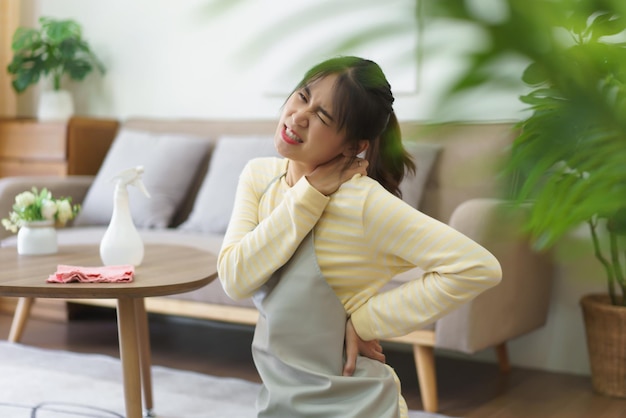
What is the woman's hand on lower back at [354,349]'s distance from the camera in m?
1.31

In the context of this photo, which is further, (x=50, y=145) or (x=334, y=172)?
(x=50, y=145)

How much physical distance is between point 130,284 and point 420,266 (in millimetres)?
729

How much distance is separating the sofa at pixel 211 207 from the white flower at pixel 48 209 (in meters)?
0.61

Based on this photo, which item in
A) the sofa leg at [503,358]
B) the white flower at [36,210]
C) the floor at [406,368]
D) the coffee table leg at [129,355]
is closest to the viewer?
the coffee table leg at [129,355]

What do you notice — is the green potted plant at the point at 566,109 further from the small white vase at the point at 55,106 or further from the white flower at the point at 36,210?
the small white vase at the point at 55,106

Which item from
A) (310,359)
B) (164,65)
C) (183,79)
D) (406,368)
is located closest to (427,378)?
(406,368)

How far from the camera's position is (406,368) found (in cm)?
299

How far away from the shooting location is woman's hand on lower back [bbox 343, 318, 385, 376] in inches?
51.5

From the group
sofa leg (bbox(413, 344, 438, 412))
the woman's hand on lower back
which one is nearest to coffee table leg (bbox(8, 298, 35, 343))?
sofa leg (bbox(413, 344, 438, 412))

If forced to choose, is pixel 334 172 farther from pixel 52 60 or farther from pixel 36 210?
pixel 52 60

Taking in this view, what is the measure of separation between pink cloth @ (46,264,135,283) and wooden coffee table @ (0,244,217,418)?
1.0 inches

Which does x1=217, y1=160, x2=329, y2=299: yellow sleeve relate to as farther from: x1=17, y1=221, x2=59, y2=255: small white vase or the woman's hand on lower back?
x1=17, y1=221, x2=59, y2=255: small white vase

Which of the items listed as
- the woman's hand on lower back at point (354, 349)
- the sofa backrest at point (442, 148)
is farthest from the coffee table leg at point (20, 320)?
the woman's hand on lower back at point (354, 349)

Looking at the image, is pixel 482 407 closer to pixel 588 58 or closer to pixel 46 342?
pixel 46 342
